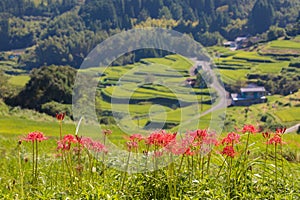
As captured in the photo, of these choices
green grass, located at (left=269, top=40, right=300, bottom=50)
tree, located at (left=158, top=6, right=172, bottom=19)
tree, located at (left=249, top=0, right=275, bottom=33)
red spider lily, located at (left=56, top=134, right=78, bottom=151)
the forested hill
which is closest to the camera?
red spider lily, located at (left=56, top=134, right=78, bottom=151)

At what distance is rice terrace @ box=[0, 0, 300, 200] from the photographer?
3.02 m

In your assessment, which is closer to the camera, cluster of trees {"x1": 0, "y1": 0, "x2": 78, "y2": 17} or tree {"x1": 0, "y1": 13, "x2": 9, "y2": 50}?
tree {"x1": 0, "y1": 13, "x2": 9, "y2": 50}

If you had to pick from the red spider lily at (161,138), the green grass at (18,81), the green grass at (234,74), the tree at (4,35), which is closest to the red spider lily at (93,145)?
the red spider lily at (161,138)

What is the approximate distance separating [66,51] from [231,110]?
39.3 metres

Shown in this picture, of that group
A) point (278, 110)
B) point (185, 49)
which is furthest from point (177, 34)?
A: point (278, 110)

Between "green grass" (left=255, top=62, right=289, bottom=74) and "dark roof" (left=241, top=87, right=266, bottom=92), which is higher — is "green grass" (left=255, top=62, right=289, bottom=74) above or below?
above

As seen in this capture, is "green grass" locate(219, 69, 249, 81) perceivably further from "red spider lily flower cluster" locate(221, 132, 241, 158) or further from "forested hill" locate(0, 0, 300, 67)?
"red spider lily flower cluster" locate(221, 132, 241, 158)

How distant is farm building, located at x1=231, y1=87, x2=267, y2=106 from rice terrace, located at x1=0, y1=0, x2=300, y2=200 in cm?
15

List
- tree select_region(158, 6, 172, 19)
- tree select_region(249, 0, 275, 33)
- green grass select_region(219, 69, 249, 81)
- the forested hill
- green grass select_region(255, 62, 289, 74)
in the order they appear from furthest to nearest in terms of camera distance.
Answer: tree select_region(158, 6, 172, 19)
tree select_region(249, 0, 275, 33)
the forested hill
green grass select_region(255, 62, 289, 74)
green grass select_region(219, 69, 249, 81)

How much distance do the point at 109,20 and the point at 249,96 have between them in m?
55.6

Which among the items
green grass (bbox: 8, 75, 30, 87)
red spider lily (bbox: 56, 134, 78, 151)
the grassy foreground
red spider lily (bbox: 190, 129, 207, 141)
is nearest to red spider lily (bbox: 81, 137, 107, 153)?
the grassy foreground

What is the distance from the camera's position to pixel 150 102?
137ft

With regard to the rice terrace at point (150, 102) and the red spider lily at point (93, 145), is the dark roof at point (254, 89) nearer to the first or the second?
the rice terrace at point (150, 102)

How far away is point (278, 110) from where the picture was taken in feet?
142
